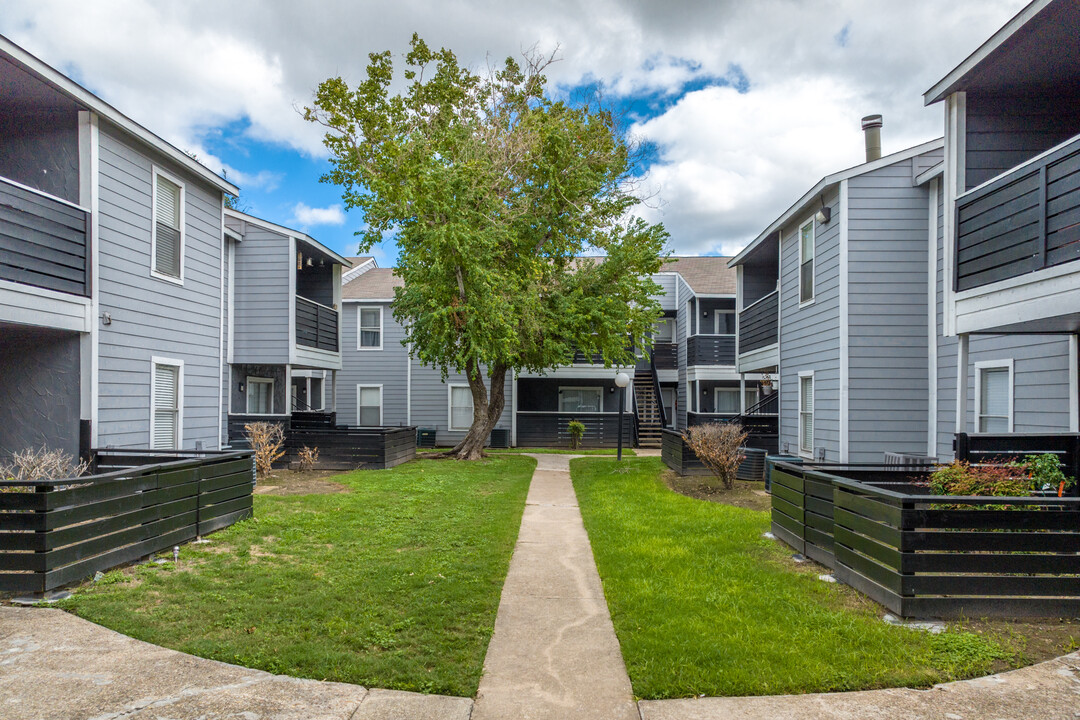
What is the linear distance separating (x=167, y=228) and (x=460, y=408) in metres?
15.0

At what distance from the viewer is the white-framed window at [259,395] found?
18.0 meters

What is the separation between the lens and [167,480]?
6.52 metres

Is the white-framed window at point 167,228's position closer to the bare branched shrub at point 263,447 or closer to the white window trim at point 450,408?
the bare branched shrub at point 263,447

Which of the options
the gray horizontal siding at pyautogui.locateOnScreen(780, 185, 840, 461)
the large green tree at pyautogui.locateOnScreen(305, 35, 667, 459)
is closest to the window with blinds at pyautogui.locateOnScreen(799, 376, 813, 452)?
the gray horizontal siding at pyautogui.locateOnScreen(780, 185, 840, 461)

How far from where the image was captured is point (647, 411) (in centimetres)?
2619

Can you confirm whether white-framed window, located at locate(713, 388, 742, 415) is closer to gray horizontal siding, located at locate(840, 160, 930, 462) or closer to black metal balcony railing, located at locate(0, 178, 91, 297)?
gray horizontal siding, located at locate(840, 160, 930, 462)

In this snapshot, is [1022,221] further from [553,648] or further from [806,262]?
[806,262]

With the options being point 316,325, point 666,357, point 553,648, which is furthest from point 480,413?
point 553,648

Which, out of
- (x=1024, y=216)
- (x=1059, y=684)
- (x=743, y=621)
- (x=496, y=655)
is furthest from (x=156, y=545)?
(x=1024, y=216)

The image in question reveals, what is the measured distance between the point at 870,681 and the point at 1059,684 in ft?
3.39

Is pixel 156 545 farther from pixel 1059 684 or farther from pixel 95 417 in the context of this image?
pixel 1059 684

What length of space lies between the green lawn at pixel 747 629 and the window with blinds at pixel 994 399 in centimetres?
451

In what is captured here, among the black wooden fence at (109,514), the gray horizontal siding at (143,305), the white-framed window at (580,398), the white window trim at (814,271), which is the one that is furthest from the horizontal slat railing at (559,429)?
the black wooden fence at (109,514)

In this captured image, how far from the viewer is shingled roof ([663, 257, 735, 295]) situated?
23.7 meters
